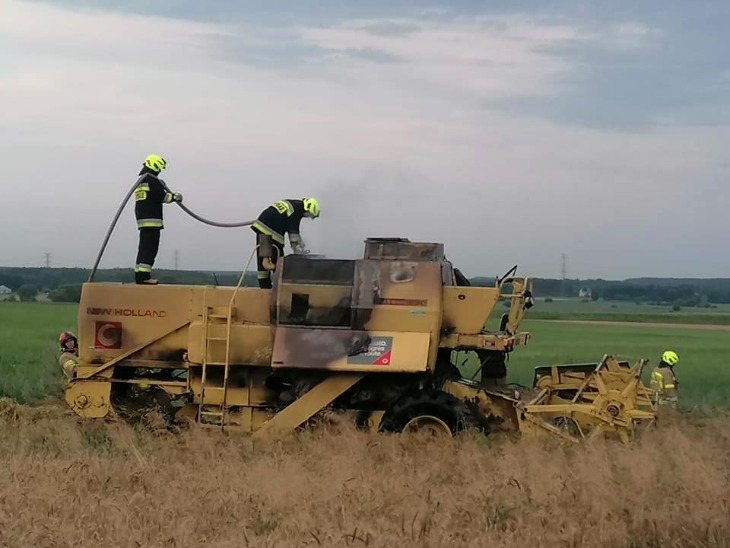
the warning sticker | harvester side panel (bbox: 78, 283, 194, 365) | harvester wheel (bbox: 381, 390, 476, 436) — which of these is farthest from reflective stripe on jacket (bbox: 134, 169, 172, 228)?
harvester wheel (bbox: 381, 390, 476, 436)

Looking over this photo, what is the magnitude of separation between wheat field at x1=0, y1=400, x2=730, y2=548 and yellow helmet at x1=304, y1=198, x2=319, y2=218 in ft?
8.97

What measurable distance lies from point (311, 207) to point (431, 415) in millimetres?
2989

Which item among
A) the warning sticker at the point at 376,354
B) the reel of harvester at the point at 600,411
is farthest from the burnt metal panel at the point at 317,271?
the reel of harvester at the point at 600,411

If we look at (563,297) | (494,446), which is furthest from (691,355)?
(563,297)

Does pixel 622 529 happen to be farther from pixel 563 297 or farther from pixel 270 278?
pixel 563 297

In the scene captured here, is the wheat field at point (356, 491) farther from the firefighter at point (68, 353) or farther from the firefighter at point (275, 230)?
the firefighter at point (275, 230)

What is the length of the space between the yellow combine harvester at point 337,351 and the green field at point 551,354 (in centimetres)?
272

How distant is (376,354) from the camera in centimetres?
989

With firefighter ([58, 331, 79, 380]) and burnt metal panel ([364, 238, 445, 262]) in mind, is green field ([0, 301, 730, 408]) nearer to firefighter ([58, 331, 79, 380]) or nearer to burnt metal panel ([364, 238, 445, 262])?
firefighter ([58, 331, 79, 380])

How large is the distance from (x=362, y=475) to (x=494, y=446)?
1.91m

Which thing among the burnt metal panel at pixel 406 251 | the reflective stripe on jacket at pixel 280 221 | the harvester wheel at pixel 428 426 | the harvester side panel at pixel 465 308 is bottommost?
the harvester wheel at pixel 428 426

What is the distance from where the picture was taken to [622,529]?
6223mm

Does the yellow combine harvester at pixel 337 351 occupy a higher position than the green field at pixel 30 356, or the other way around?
the yellow combine harvester at pixel 337 351

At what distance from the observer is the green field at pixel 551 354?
53.2ft
